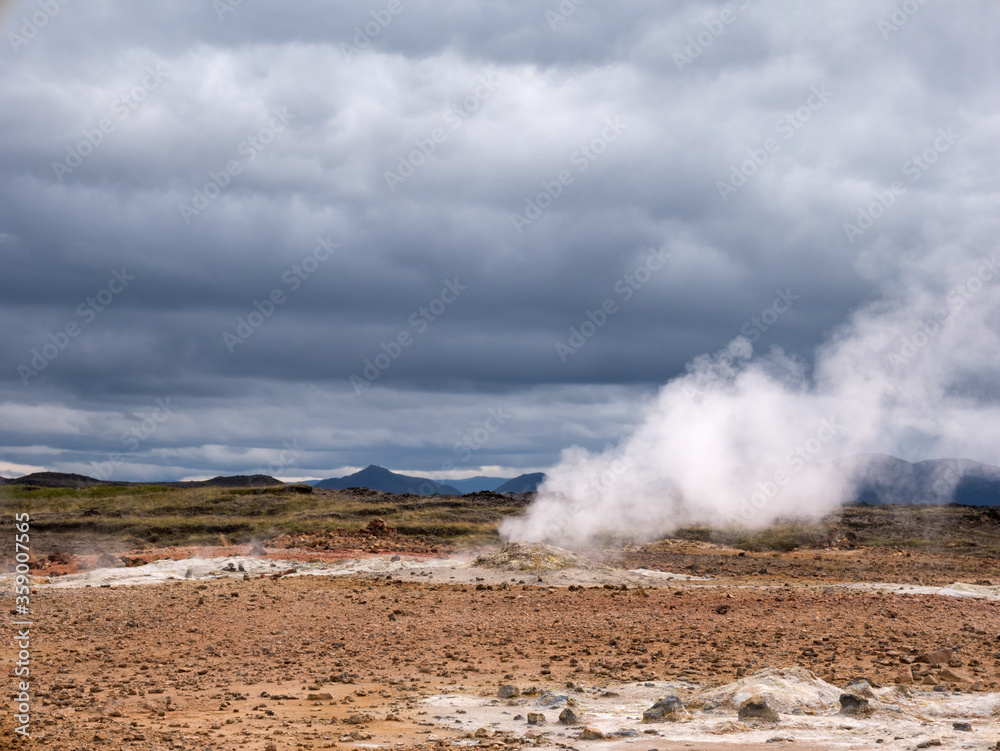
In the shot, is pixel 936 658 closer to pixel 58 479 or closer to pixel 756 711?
pixel 756 711

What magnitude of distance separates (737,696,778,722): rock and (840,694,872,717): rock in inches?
37.4

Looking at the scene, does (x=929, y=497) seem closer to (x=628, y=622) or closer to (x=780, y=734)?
(x=628, y=622)

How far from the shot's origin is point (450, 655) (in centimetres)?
1609

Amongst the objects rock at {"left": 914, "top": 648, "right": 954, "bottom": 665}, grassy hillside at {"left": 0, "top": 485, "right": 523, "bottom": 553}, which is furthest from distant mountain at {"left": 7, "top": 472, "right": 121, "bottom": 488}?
rock at {"left": 914, "top": 648, "right": 954, "bottom": 665}

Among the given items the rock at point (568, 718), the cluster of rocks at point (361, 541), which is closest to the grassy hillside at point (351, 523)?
the cluster of rocks at point (361, 541)

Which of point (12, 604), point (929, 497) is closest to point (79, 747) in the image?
point (12, 604)

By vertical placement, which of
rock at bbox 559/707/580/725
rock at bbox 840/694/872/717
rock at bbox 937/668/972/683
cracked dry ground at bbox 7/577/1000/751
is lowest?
cracked dry ground at bbox 7/577/1000/751

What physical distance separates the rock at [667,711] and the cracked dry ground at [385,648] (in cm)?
102

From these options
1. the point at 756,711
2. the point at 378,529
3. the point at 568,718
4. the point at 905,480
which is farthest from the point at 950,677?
the point at 905,480

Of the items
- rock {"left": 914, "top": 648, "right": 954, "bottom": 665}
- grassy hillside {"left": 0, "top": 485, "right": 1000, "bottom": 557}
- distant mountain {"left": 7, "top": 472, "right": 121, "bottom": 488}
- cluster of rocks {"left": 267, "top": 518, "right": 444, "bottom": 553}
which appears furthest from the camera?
distant mountain {"left": 7, "top": 472, "right": 121, "bottom": 488}

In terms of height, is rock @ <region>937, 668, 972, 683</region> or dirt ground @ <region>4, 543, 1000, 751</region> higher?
rock @ <region>937, 668, 972, 683</region>

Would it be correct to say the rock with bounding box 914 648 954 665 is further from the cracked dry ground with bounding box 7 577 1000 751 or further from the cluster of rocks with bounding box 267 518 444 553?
the cluster of rocks with bounding box 267 518 444 553

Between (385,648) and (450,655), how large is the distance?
5.03ft

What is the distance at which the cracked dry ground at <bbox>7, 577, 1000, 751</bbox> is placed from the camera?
11312 mm
